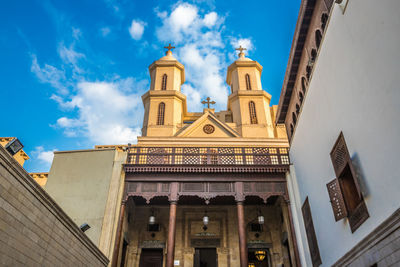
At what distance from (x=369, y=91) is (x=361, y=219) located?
2696 mm

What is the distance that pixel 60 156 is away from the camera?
1318 centimetres

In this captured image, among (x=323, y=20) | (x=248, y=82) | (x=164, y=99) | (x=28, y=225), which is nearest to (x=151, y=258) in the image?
(x=28, y=225)

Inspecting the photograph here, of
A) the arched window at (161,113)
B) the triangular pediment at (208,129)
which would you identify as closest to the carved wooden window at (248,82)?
the triangular pediment at (208,129)

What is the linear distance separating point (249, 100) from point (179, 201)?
38.0 ft

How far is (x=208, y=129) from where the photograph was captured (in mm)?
22891

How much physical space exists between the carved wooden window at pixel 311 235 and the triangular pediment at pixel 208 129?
36.6ft

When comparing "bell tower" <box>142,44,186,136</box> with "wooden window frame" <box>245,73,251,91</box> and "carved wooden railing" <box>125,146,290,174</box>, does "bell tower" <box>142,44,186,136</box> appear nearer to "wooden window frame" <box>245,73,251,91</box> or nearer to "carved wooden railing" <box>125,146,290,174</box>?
"wooden window frame" <box>245,73,251,91</box>

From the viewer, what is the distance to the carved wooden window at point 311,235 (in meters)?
10.1

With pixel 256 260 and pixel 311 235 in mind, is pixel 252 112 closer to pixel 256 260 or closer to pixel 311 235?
pixel 256 260

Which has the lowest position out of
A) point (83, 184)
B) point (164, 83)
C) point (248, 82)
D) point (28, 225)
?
point (28, 225)

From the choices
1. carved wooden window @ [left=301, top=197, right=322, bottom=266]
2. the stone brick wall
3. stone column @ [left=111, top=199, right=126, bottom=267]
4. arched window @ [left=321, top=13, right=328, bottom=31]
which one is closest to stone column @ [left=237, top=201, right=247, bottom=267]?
carved wooden window @ [left=301, top=197, right=322, bottom=266]

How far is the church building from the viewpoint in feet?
39.4

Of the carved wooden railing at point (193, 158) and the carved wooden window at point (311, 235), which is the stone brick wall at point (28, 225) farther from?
the carved wooden window at point (311, 235)

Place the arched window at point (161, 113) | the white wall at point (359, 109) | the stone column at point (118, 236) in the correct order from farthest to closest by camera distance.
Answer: the arched window at point (161, 113) < the stone column at point (118, 236) < the white wall at point (359, 109)
